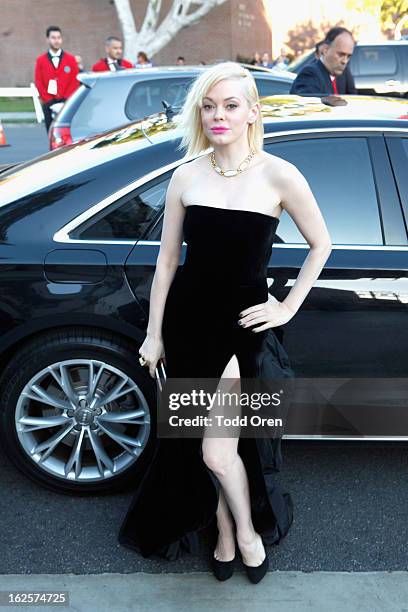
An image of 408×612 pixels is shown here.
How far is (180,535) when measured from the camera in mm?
A: 2643

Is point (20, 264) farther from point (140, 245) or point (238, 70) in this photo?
point (238, 70)

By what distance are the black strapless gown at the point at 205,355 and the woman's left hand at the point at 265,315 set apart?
2 cm

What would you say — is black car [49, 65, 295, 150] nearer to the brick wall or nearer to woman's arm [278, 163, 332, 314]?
woman's arm [278, 163, 332, 314]

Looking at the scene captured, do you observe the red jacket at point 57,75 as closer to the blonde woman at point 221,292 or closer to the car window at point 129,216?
the car window at point 129,216

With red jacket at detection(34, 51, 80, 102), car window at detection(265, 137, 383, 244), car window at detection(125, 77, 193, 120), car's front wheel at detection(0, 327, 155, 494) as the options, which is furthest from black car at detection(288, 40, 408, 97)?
car's front wheel at detection(0, 327, 155, 494)

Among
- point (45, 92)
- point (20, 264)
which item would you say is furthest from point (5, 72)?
point (20, 264)

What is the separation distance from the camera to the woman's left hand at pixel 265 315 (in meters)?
2.27

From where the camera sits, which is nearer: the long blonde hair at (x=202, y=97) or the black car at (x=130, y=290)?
the long blonde hair at (x=202, y=97)

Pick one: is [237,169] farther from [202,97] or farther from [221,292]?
[221,292]

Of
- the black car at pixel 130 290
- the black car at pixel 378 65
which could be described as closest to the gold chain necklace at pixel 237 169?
the black car at pixel 130 290

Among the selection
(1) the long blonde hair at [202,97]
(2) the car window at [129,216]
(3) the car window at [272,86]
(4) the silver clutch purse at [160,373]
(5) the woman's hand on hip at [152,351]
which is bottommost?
(3) the car window at [272,86]

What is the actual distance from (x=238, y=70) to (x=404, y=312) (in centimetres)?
122

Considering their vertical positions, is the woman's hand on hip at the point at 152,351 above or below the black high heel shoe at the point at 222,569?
above

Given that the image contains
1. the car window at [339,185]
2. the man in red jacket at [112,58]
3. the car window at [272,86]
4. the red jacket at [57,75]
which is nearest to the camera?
the car window at [339,185]
